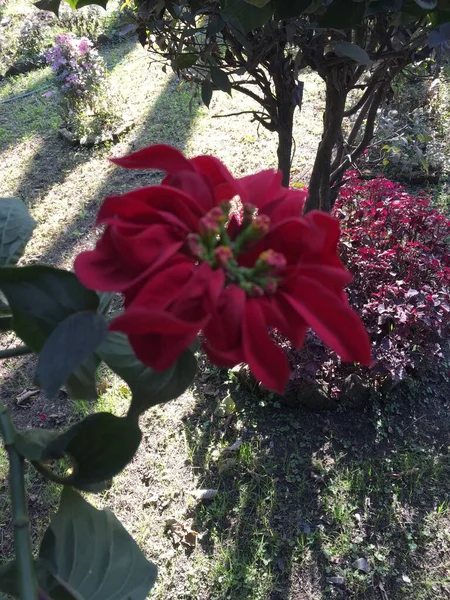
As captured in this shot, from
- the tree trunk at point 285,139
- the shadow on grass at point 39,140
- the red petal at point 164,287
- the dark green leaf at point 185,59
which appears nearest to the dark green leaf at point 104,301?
the red petal at point 164,287

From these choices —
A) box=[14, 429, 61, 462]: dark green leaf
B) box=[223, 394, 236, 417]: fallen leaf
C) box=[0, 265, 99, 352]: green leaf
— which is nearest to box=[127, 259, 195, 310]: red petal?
box=[0, 265, 99, 352]: green leaf

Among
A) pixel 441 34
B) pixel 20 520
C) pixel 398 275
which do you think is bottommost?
pixel 398 275

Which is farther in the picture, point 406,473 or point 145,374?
point 406,473

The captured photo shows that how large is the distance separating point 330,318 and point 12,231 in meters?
0.51

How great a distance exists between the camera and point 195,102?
489 cm

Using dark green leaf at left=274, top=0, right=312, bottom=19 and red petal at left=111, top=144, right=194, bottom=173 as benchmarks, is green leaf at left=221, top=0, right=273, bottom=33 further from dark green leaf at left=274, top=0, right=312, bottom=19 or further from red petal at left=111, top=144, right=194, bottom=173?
red petal at left=111, top=144, right=194, bottom=173

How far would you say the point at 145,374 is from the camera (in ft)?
1.78

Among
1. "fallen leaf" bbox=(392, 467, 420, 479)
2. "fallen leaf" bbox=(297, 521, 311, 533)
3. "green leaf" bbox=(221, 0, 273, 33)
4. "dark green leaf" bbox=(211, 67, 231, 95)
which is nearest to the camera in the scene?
"green leaf" bbox=(221, 0, 273, 33)

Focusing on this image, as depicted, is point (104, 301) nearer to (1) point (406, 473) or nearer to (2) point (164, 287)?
(2) point (164, 287)

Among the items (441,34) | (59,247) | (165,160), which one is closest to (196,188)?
(165,160)

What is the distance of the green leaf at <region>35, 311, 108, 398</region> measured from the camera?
439 mm

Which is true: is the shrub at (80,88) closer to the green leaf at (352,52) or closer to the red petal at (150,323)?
the green leaf at (352,52)

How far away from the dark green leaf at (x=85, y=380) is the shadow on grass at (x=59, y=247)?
64.0 inches

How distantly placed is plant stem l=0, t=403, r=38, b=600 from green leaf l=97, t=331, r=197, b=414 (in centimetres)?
13
